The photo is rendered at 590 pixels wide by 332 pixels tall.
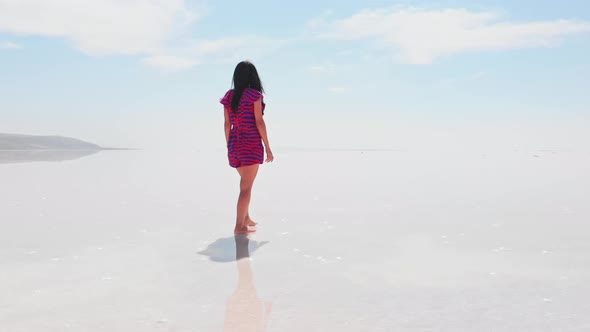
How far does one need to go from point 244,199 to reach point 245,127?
850 millimetres

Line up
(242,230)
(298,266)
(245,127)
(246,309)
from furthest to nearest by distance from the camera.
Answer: (245,127)
(242,230)
(298,266)
(246,309)

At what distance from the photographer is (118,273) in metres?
3.85

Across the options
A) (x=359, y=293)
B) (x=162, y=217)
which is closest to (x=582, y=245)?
(x=359, y=293)

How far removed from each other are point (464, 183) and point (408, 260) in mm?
7674

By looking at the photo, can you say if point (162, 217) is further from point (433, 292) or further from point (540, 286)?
point (540, 286)

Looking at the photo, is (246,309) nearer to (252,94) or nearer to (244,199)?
(244,199)

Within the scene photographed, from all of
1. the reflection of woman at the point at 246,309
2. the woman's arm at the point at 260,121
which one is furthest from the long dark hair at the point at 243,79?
the reflection of woman at the point at 246,309

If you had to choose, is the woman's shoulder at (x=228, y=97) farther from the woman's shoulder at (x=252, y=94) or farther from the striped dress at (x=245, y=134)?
the woman's shoulder at (x=252, y=94)

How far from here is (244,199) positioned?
5.62 meters

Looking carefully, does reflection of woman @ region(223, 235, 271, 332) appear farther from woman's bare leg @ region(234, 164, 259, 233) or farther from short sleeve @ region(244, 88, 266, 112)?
short sleeve @ region(244, 88, 266, 112)

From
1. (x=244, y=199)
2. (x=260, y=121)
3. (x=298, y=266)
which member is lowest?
(x=298, y=266)

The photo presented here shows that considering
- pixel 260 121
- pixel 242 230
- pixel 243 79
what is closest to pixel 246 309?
pixel 242 230

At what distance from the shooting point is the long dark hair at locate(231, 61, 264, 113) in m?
5.60

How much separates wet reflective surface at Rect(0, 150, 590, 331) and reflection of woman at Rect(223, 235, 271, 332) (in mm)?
16
